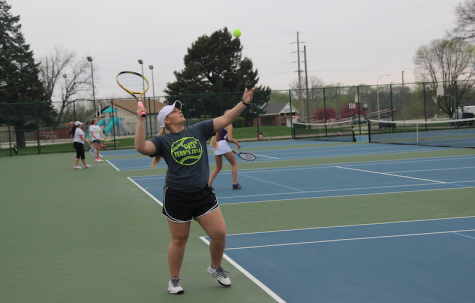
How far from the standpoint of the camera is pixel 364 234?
594 cm

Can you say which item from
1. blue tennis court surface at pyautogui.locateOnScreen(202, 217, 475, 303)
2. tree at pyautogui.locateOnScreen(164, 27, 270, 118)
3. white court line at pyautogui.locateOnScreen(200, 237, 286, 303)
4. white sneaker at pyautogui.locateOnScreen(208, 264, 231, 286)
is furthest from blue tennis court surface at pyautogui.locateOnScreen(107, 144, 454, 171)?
tree at pyautogui.locateOnScreen(164, 27, 270, 118)

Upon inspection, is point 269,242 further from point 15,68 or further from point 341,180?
point 15,68

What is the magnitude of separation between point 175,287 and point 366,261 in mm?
1938

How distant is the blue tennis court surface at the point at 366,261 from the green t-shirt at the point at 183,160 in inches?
44.0

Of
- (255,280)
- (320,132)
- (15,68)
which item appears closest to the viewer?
(255,280)

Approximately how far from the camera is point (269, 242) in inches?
225

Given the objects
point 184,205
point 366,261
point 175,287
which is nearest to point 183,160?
point 184,205

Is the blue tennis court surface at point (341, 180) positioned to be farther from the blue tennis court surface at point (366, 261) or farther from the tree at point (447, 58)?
the tree at point (447, 58)

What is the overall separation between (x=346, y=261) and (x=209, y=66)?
49.0m

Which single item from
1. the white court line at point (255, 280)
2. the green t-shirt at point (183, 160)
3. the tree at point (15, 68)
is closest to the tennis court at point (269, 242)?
the white court line at point (255, 280)

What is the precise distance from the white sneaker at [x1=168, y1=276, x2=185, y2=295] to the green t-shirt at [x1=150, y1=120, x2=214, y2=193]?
777 mm

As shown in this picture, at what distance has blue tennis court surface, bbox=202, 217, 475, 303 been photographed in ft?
12.9

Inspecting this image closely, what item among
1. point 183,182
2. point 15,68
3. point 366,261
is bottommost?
point 366,261

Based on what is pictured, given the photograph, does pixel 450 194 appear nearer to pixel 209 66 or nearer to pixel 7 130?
pixel 7 130
